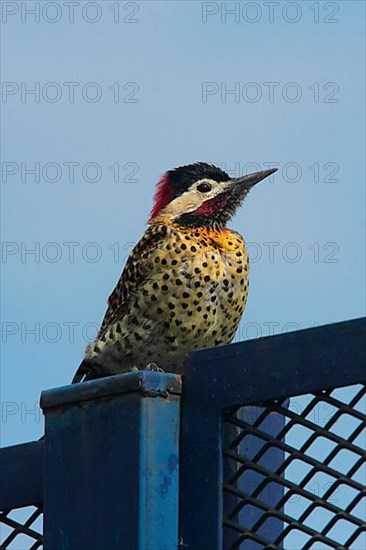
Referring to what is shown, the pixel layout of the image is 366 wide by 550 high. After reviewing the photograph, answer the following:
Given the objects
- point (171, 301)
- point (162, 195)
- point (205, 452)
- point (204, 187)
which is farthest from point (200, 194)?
point (205, 452)

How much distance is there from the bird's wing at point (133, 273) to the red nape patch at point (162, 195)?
391mm

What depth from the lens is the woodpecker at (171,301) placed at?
21.1ft

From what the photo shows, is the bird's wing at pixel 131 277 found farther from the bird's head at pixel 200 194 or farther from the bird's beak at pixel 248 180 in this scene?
the bird's beak at pixel 248 180

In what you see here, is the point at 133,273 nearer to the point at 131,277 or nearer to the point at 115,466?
the point at 131,277

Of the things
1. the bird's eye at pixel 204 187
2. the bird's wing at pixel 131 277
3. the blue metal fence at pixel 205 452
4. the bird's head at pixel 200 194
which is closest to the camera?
the blue metal fence at pixel 205 452

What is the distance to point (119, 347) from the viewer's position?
6512mm

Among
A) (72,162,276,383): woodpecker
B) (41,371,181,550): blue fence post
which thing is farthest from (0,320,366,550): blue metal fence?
(72,162,276,383): woodpecker

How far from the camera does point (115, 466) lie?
3049mm

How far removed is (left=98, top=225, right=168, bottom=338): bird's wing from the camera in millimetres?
6664

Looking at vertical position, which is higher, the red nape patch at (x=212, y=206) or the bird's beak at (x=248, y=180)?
the bird's beak at (x=248, y=180)

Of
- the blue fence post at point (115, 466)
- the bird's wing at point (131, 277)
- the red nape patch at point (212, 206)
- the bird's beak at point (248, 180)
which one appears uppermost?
the bird's beak at point (248, 180)

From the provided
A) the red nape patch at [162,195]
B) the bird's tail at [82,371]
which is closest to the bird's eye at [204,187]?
the red nape patch at [162,195]

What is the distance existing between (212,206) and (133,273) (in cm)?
71

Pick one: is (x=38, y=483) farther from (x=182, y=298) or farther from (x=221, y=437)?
(x=182, y=298)
